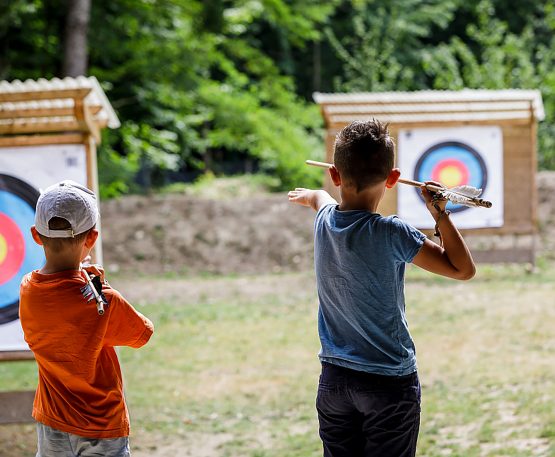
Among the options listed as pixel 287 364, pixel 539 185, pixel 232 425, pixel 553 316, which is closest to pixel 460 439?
pixel 232 425

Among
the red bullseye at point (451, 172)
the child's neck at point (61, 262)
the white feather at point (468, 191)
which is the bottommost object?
the child's neck at point (61, 262)

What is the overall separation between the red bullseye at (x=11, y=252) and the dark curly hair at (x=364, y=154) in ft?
7.71

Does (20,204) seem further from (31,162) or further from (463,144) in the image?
(463,144)

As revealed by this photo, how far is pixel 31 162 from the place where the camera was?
4.05m

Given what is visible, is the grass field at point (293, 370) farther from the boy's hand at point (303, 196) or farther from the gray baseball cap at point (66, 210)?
the gray baseball cap at point (66, 210)

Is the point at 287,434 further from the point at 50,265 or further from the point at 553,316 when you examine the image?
the point at 553,316

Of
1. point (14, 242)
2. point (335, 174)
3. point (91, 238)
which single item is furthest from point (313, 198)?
point (14, 242)

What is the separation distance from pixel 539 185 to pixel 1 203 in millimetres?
7999

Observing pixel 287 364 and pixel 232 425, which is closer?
pixel 232 425

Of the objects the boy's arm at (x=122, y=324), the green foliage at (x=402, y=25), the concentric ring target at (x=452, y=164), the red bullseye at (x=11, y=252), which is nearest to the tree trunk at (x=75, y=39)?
the concentric ring target at (x=452, y=164)

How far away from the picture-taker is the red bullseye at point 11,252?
3.94 meters

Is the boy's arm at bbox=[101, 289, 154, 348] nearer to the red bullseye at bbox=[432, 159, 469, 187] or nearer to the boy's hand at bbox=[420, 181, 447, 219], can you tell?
the boy's hand at bbox=[420, 181, 447, 219]

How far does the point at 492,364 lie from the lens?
16.6 ft

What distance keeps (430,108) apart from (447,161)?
54cm
